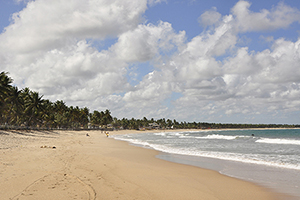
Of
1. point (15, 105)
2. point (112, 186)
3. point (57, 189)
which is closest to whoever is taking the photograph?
point (57, 189)

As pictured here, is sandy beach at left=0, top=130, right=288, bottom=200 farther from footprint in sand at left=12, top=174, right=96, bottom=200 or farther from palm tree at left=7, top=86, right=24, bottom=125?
palm tree at left=7, top=86, right=24, bottom=125

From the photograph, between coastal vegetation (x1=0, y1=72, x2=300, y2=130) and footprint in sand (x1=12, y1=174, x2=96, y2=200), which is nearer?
footprint in sand (x1=12, y1=174, x2=96, y2=200)

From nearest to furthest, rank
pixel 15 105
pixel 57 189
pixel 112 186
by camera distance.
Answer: pixel 57 189 → pixel 112 186 → pixel 15 105

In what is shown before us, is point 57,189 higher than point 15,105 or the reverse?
the reverse

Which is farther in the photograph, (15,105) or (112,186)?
(15,105)

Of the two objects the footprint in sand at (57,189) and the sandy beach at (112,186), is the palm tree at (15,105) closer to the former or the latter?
the sandy beach at (112,186)

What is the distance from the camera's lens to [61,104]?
10269 cm

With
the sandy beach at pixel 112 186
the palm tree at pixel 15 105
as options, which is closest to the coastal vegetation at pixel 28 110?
the palm tree at pixel 15 105

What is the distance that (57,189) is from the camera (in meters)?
7.84

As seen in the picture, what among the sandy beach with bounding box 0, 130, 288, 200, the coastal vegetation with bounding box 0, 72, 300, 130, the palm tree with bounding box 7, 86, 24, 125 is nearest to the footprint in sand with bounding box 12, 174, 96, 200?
the sandy beach with bounding box 0, 130, 288, 200

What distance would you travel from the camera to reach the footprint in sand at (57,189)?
709cm

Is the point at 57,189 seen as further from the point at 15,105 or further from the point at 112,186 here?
the point at 15,105

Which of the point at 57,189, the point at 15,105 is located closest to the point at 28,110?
the point at 15,105

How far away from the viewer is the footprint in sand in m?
7.09
